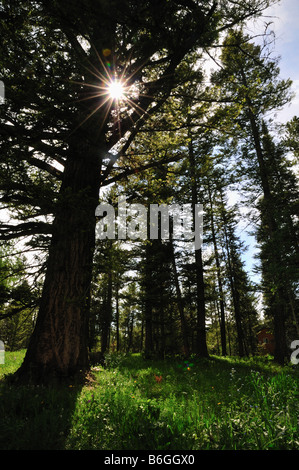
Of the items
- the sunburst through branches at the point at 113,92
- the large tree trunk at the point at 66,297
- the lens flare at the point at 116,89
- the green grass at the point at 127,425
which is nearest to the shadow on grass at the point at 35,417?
the green grass at the point at 127,425

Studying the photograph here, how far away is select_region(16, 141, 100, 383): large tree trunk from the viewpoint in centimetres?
404

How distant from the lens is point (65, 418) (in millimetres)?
2816

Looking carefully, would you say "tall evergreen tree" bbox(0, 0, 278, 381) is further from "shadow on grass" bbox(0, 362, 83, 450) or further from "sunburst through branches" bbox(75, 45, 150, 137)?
"shadow on grass" bbox(0, 362, 83, 450)

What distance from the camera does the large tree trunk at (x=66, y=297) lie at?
4.04 metres

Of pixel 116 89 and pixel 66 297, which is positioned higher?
pixel 116 89

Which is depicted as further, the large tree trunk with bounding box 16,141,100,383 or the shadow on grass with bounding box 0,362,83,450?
the large tree trunk with bounding box 16,141,100,383

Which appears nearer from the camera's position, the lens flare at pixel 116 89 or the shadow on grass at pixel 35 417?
the shadow on grass at pixel 35 417

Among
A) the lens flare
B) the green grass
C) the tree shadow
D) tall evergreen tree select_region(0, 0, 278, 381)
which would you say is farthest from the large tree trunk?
the lens flare

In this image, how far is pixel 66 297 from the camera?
432cm

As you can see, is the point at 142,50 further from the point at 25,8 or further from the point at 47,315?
the point at 47,315

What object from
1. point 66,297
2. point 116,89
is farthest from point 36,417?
point 116,89

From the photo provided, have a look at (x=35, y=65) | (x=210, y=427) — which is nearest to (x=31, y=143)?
(x=35, y=65)

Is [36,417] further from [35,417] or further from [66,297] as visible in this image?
[66,297]

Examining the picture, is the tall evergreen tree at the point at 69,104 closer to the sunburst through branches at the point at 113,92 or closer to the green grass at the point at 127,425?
the sunburst through branches at the point at 113,92
